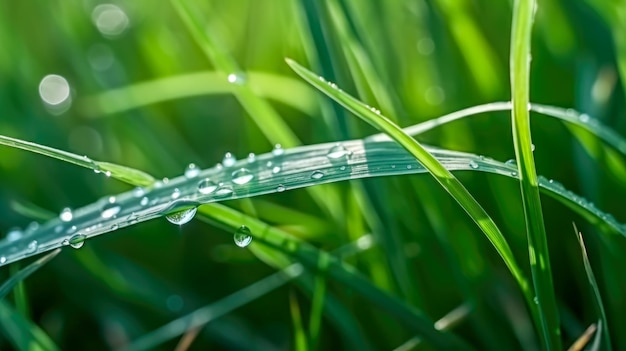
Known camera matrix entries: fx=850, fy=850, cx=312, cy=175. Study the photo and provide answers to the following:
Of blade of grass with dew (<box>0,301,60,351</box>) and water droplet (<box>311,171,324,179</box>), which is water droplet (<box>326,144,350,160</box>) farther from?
blade of grass with dew (<box>0,301,60,351</box>)

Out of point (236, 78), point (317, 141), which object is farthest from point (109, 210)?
point (317, 141)

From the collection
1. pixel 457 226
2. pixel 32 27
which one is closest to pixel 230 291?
pixel 457 226

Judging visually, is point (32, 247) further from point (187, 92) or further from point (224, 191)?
point (187, 92)

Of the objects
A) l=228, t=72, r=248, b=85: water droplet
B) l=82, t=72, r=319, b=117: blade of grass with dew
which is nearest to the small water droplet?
l=228, t=72, r=248, b=85: water droplet

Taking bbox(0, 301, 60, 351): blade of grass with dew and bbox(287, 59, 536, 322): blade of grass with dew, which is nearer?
bbox(287, 59, 536, 322): blade of grass with dew

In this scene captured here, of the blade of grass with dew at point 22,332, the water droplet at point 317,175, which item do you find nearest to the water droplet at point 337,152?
the water droplet at point 317,175

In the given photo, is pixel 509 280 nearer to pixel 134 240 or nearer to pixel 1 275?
pixel 134 240

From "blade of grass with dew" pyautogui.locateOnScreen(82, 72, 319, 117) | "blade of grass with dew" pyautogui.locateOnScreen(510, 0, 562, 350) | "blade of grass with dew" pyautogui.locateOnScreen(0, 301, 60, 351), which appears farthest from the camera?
"blade of grass with dew" pyautogui.locateOnScreen(82, 72, 319, 117)
